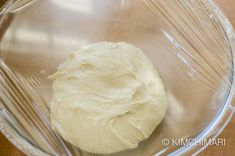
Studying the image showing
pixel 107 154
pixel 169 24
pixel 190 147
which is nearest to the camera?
pixel 190 147

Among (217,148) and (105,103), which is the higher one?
(105,103)

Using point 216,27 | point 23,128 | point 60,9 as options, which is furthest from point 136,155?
point 60,9

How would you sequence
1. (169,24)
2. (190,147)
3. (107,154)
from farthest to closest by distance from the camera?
1. (169,24)
2. (107,154)
3. (190,147)

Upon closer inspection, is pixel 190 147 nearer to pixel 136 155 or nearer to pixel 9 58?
pixel 136 155

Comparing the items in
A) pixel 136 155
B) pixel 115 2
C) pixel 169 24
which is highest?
pixel 115 2

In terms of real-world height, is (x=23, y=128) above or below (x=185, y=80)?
above

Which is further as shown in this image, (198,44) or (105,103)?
(198,44)

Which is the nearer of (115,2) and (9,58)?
(9,58)

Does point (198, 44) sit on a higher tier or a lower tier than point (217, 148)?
higher
